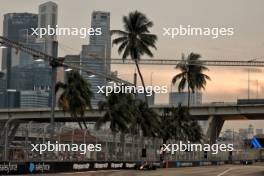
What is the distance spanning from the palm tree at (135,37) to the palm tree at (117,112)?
28.0ft

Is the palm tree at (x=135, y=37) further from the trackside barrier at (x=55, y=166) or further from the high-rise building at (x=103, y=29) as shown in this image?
the high-rise building at (x=103, y=29)

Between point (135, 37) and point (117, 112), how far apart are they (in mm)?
13769

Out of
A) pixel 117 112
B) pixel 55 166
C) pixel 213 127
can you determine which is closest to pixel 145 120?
pixel 117 112

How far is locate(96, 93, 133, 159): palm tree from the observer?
78875 millimetres

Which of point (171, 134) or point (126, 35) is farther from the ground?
point (126, 35)

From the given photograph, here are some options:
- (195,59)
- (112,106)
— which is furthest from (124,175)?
(195,59)

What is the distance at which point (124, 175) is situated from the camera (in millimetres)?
45125

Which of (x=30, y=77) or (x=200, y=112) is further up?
(x=30, y=77)

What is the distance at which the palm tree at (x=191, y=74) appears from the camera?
11394cm

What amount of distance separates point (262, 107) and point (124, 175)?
8059 cm

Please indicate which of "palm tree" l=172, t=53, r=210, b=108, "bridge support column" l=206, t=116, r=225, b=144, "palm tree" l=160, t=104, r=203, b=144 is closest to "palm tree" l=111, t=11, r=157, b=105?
"palm tree" l=160, t=104, r=203, b=144

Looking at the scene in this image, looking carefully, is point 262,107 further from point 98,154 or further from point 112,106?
point 98,154

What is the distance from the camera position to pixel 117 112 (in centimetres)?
7956

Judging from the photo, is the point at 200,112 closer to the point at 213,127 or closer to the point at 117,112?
the point at 213,127
